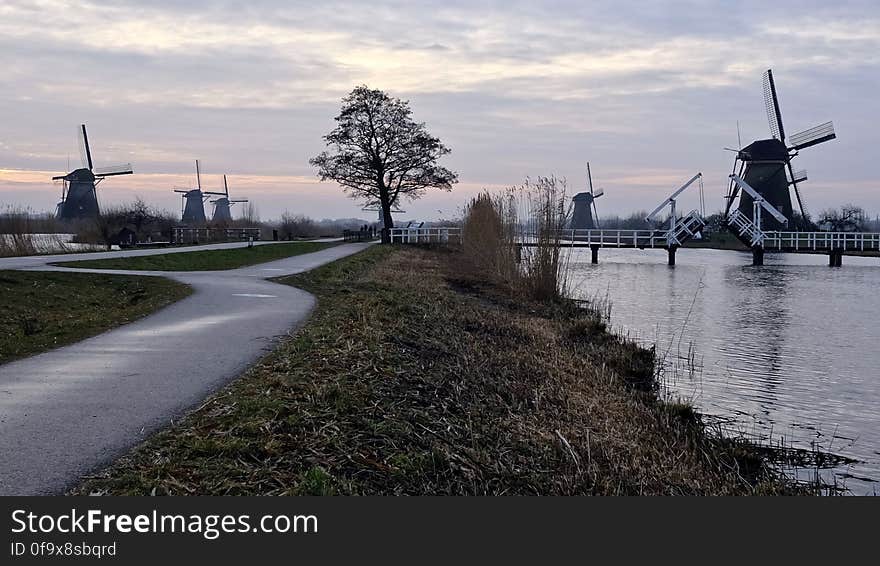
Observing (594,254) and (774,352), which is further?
(594,254)

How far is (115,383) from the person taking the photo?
8.80m

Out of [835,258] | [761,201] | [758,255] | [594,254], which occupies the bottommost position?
[835,258]

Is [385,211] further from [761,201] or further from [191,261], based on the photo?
[191,261]

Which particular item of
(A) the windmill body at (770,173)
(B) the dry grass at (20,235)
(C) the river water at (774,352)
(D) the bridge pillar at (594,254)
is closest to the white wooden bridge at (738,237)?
(D) the bridge pillar at (594,254)

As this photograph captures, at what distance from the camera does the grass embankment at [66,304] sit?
12.1 m

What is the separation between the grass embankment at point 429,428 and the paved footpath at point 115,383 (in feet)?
0.92

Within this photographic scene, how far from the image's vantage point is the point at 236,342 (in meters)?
11.7

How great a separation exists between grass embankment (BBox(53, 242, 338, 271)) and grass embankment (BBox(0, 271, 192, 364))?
4538 mm

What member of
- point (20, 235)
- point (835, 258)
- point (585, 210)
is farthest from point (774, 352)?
point (585, 210)

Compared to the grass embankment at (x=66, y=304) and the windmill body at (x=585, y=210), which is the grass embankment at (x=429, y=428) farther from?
the windmill body at (x=585, y=210)

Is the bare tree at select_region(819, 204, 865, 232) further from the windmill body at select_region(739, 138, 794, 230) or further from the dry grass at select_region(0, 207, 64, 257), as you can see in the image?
the dry grass at select_region(0, 207, 64, 257)

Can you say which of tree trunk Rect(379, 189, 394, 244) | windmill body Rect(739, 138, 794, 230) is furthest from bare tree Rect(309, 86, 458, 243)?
windmill body Rect(739, 138, 794, 230)

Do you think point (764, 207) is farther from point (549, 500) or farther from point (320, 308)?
point (549, 500)

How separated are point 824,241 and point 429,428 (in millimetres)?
59043
